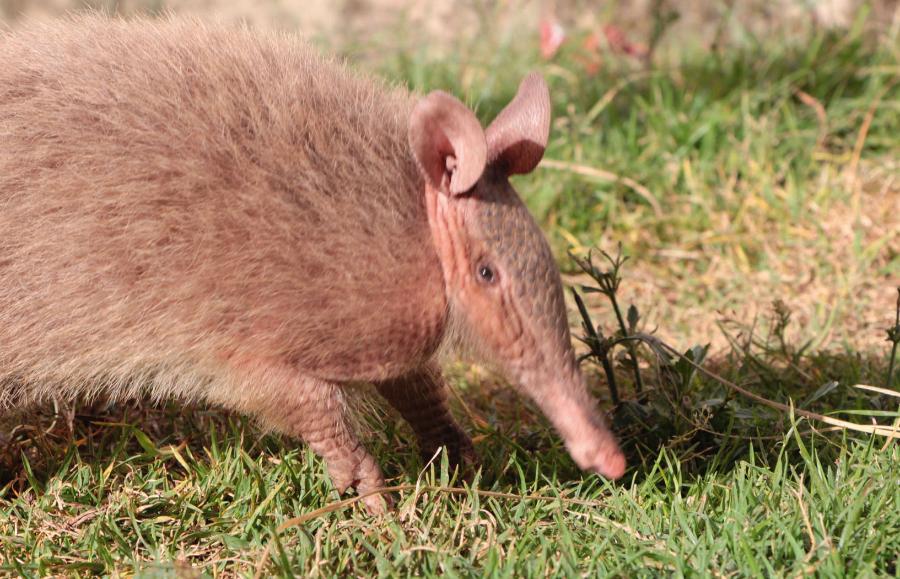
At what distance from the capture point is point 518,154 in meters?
3.18

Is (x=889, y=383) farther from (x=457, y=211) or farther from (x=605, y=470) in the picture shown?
(x=457, y=211)

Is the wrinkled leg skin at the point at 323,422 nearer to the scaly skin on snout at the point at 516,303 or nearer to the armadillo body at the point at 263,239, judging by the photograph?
the armadillo body at the point at 263,239

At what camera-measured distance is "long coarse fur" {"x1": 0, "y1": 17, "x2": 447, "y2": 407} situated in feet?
10.0

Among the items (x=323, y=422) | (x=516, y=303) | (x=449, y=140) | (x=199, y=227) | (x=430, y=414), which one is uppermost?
(x=449, y=140)

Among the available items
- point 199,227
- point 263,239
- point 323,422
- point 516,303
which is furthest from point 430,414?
point 199,227

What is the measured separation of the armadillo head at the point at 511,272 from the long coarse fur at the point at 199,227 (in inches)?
3.6

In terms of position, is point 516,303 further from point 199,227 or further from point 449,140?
point 199,227

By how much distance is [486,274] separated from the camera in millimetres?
3160

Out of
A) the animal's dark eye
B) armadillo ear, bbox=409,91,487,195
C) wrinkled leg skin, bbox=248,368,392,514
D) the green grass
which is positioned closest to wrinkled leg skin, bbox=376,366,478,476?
the green grass

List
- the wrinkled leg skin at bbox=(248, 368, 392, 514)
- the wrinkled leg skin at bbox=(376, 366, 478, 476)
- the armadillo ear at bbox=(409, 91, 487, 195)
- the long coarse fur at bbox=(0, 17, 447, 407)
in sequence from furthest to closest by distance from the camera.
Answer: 1. the wrinkled leg skin at bbox=(376, 366, 478, 476)
2. the wrinkled leg skin at bbox=(248, 368, 392, 514)
3. the long coarse fur at bbox=(0, 17, 447, 407)
4. the armadillo ear at bbox=(409, 91, 487, 195)

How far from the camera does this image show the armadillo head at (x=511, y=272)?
10.2ft

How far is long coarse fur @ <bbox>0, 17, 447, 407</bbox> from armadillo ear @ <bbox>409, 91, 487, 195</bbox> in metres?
0.15

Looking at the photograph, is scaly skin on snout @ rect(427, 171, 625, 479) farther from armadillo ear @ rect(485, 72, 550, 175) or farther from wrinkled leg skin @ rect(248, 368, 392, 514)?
wrinkled leg skin @ rect(248, 368, 392, 514)

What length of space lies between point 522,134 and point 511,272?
0.39 meters
